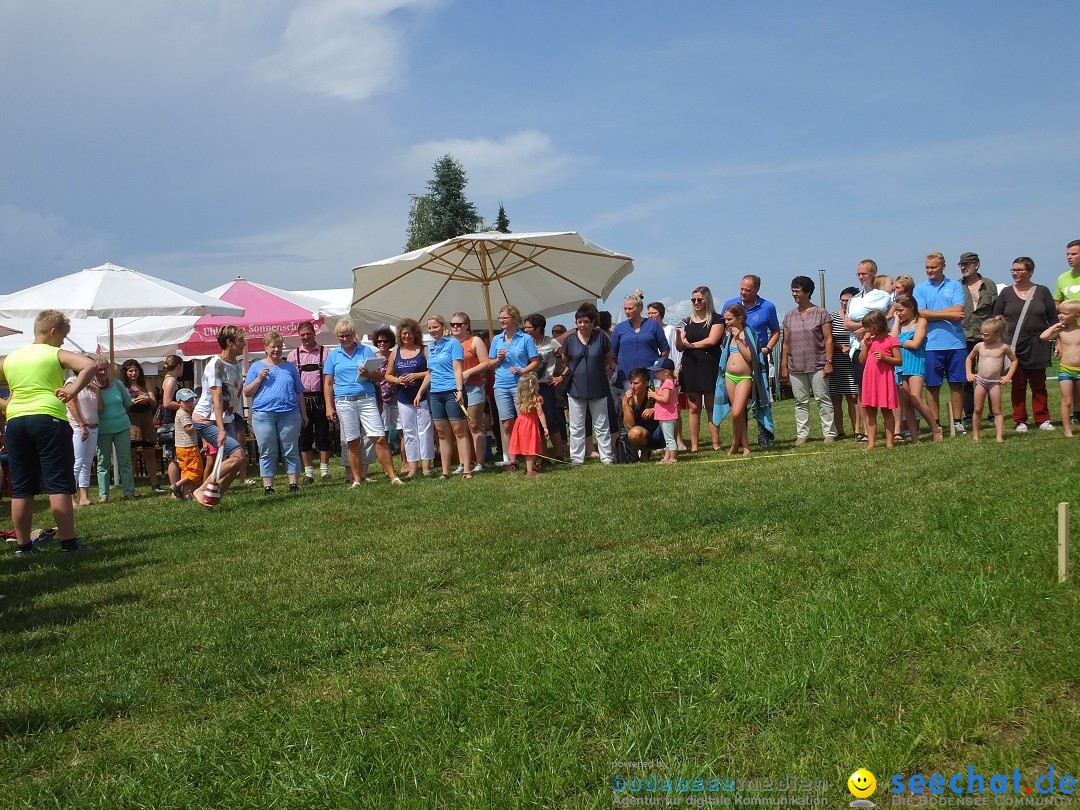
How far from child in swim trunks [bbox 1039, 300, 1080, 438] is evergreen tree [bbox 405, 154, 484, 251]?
61928 mm

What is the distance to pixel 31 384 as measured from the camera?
7922 mm

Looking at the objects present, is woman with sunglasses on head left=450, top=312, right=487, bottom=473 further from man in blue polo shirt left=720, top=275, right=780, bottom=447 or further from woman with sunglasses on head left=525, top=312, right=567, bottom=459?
man in blue polo shirt left=720, top=275, right=780, bottom=447

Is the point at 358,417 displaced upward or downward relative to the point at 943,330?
downward

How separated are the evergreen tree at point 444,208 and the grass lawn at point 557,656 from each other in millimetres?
64885

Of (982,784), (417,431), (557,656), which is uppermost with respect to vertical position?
(417,431)

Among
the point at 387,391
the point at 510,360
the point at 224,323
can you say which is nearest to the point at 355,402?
the point at 510,360

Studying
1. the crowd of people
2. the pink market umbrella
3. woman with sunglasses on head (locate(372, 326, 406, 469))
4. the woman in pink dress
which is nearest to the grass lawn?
the woman in pink dress

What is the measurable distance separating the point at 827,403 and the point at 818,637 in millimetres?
8771

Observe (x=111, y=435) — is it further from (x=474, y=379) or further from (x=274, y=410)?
(x=474, y=379)

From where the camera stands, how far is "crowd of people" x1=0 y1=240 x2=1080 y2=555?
36.7ft

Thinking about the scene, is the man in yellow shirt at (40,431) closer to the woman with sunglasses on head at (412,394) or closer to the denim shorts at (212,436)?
the denim shorts at (212,436)

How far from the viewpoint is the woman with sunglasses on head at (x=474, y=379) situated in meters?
11.9

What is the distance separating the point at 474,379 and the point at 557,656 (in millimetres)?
8011

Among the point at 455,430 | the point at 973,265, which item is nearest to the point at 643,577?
the point at 455,430
